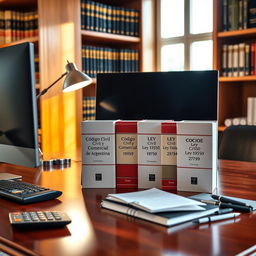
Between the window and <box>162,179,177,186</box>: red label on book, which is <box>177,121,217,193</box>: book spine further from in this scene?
the window

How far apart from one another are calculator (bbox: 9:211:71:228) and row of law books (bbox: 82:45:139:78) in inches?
104

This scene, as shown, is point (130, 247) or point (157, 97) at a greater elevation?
point (157, 97)

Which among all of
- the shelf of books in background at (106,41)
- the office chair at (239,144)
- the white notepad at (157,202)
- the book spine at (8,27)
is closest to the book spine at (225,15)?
the shelf of books in background at (106,41)

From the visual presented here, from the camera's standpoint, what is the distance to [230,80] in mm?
3311

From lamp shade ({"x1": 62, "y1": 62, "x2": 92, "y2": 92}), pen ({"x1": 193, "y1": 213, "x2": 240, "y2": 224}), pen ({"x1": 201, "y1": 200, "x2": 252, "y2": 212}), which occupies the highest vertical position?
lamp shade ({"x1": 62, "y1": 62, "x2": 92, "y2": 92})

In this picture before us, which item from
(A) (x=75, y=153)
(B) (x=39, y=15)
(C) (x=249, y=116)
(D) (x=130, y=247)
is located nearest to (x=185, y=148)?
(D) (x=130, y=247)

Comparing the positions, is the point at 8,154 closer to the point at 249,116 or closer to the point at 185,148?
the point at 185,148

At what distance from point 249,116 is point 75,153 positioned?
1577 mm

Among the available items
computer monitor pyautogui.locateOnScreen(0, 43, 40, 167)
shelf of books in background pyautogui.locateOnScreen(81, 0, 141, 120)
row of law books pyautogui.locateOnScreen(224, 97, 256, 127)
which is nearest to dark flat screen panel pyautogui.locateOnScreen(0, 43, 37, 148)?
computer monitor pyautogui.locateOnScreen(0, 43, 40, 167)

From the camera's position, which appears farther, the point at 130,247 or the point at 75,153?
the point at 75,153

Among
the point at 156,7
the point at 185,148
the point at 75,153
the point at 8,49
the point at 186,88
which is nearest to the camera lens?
the point at 185,148

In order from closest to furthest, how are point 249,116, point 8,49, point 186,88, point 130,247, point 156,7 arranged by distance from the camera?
point 130,247
point 8,49
point 186,88
point 249,116
point 156,7

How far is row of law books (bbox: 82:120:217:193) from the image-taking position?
1335 mm

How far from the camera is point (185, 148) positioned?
53.0 inches
